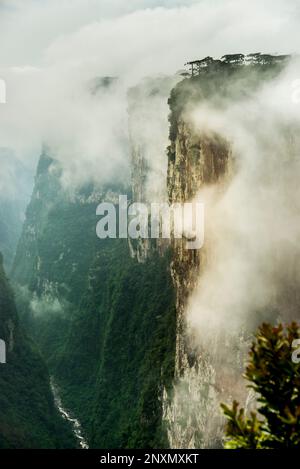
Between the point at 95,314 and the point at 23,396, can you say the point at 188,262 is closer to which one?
the point at 23,396

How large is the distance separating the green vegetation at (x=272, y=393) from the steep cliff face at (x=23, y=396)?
5528cm

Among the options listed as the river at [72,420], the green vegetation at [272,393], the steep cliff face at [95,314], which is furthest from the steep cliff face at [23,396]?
the green vegetation at [272,393]

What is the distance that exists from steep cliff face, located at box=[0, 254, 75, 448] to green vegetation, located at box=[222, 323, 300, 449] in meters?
55.3

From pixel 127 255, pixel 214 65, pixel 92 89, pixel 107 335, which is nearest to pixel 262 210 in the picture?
pixel 214 65

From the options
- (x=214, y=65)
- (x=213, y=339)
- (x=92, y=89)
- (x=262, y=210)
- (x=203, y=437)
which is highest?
(x=92, y=89)

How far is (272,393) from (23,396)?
75257 mm

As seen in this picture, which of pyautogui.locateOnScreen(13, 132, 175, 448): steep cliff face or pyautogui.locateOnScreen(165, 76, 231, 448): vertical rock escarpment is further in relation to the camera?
pyautogui.locateOnScreen(13, 132, 175, 448): steep cliff face

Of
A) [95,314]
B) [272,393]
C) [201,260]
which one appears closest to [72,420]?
[95,314]

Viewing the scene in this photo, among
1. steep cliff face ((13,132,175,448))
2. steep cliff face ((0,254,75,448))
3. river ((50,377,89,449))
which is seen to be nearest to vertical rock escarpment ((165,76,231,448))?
steep cliff face ((13,132,175,448))

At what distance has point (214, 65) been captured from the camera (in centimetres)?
4997

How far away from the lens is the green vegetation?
1434cm

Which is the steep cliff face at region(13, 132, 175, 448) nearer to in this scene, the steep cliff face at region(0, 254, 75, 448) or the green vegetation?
the steep cliff face at region(0, 254, 75, 448)
